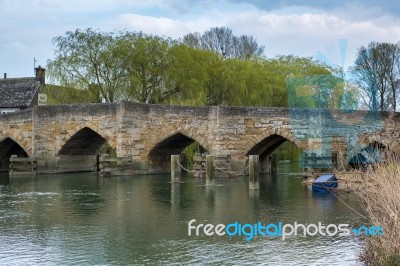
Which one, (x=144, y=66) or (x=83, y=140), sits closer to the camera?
(x=83, y=140)

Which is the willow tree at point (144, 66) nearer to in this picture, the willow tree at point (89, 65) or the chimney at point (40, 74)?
the willow tree at point (89, 65)

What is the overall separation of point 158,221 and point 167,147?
14.2 m

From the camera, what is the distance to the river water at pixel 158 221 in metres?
8.55

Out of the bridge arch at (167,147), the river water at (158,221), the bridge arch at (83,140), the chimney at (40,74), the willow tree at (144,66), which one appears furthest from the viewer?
the chimney at (40,74)

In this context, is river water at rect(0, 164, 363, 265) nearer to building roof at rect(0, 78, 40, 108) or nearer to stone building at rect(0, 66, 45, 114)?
stone building at rect(0, 66, 45, 114)

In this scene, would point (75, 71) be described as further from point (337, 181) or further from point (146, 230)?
point (146, 230)

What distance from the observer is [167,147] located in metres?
25.9

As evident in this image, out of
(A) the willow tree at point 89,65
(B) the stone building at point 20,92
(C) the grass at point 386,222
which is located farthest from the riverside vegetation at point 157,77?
(C) the grass at point 386,222

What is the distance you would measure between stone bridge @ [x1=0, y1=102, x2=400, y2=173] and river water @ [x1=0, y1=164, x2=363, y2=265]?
7.68ft

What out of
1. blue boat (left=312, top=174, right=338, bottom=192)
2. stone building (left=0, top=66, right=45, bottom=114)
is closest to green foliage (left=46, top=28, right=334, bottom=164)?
stone building (left=0, top=66, right=45, bottom=114)

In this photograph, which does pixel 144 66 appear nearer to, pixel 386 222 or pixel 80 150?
pixel 80 150

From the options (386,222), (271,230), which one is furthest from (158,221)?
(386,222)

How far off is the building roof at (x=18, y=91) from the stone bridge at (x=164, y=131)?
30.7 feet

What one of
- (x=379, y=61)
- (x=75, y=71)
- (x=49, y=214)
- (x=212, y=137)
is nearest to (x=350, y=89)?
(x=379, y=61)
